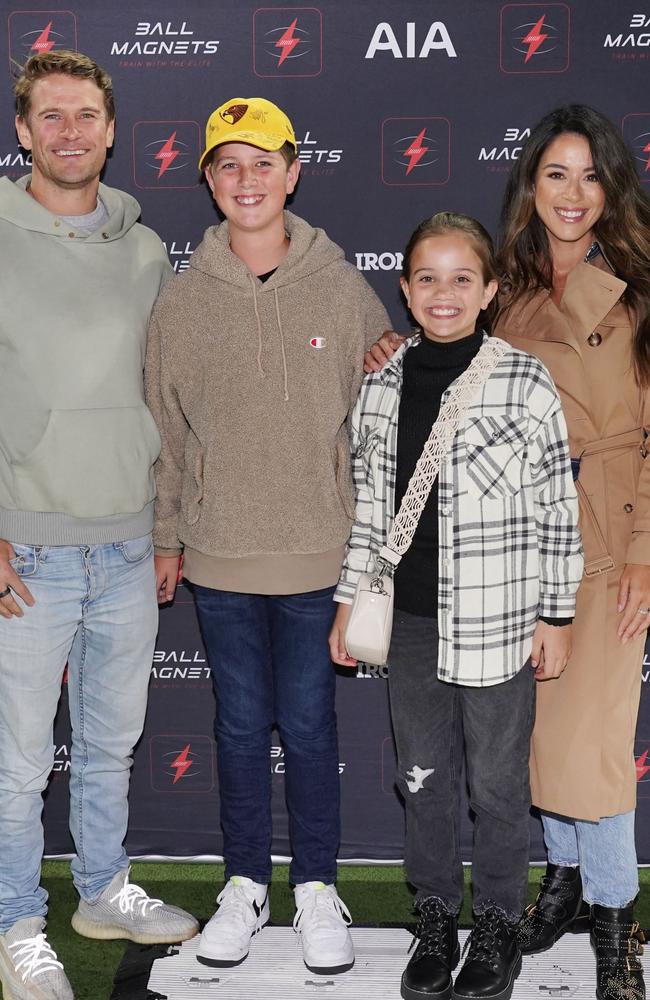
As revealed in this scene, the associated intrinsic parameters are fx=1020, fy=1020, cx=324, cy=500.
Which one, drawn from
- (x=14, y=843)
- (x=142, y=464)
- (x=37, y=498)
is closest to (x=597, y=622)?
(x=142, y=464)

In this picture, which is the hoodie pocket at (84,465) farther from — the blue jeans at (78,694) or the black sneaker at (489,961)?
the black sneaker at (489,961)

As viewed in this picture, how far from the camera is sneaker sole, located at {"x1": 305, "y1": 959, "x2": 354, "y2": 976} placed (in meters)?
2.38

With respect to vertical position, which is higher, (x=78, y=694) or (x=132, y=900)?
(x=78, y=694)

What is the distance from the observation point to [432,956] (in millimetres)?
2275

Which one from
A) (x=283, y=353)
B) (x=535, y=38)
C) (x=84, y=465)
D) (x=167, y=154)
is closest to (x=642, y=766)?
(x=283, y=353)

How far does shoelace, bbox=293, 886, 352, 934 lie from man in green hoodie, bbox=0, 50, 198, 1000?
22.3 inches

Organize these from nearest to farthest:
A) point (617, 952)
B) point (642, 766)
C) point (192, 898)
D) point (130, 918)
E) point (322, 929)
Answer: point (617, 952) → point (322, 929) → point (130, 918) → point (192, 898) → point (642, 766)

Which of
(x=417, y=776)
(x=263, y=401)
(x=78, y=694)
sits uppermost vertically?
(x=263, y=401)

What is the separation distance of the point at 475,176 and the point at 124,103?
960 millimetres

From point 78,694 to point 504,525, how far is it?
1.12m

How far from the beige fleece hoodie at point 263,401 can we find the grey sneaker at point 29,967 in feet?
2.98

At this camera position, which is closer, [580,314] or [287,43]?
[580,314]

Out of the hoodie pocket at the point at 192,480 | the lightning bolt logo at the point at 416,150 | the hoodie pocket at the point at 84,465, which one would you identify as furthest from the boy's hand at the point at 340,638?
the lightning bolt logo at the point at 416,150

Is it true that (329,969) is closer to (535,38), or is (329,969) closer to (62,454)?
(62,454)
